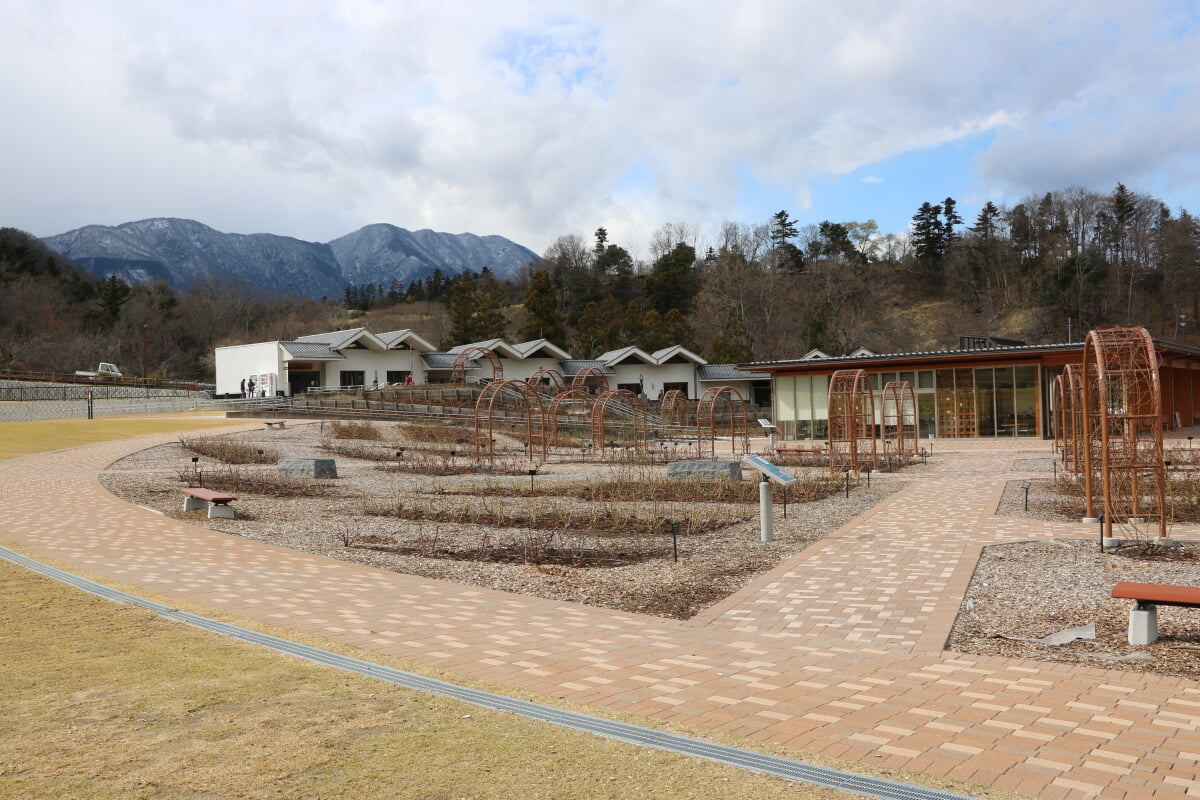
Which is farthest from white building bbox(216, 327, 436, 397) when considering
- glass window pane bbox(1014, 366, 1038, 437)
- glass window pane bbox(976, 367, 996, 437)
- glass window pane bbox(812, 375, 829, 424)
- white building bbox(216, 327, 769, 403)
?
glass window pane bbox(1014, 366, 1038, 437)

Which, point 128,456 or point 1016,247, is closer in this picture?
point 128,456

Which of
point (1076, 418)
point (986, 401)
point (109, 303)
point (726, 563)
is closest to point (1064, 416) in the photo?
point (1076, 418)

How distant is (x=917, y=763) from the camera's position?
362 cm

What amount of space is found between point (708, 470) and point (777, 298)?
5307 cm

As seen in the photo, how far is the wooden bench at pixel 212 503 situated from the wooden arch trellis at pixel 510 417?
9.17 meters

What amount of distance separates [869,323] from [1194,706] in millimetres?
61959

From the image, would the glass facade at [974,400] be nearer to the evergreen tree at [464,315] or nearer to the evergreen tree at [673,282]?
the evergreen tree at [464,315]

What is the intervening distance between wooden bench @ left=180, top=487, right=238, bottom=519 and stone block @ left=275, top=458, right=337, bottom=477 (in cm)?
519

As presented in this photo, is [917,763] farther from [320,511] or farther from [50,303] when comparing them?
[50,303]

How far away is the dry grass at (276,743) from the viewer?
326cm

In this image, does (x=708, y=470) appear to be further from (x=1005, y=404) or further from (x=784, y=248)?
(x=784, y=248)

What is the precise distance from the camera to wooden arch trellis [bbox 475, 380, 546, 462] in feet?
79.9

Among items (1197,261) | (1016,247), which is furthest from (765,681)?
(1016,247)

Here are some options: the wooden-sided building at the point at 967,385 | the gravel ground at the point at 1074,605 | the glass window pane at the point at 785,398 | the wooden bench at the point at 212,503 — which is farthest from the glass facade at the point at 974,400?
the wooden bench at the point at 212,503
